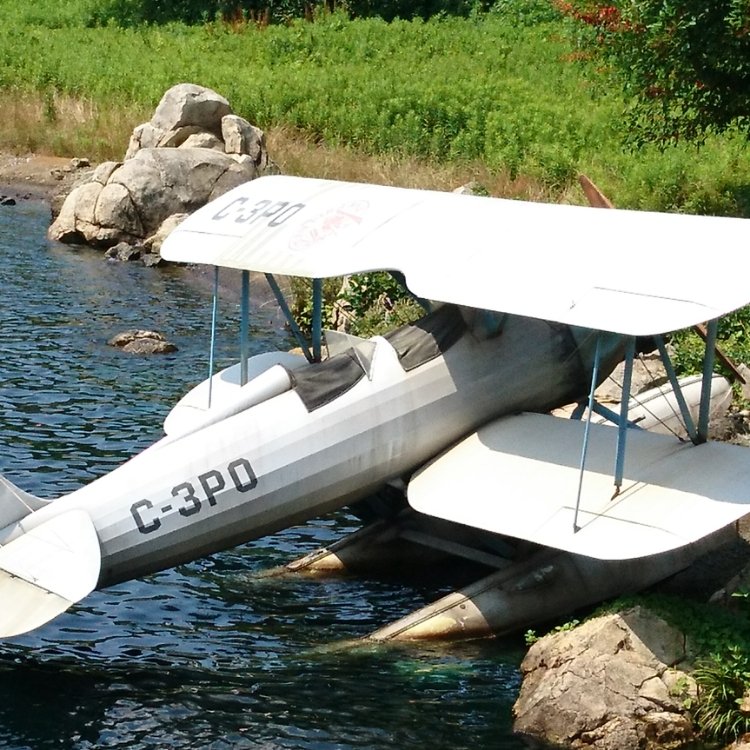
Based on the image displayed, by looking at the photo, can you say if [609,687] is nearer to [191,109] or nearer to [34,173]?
[191,109]

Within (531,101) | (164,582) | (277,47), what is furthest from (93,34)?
(164,582)

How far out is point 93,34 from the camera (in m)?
48.7

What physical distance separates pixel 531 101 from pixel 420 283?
2367 cm

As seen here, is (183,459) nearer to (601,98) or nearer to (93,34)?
(601,98)

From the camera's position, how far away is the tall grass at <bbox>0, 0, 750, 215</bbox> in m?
26.7

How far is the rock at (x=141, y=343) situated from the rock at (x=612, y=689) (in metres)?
12.0

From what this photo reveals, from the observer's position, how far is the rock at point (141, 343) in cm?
2211

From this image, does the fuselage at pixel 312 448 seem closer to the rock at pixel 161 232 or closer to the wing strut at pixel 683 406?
the wing strut at pixel 683 406

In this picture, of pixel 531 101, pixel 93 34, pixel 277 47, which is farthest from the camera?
pixel 93 34

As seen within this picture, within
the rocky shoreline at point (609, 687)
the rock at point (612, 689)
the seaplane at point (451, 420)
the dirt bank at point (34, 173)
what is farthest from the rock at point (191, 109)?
the rock at point (612, 689)

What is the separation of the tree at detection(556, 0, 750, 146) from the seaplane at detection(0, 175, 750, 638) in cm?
772

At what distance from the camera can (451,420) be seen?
1299 cm

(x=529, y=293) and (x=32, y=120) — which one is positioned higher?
(x=529, y=293)

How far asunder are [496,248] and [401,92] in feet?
78.1
